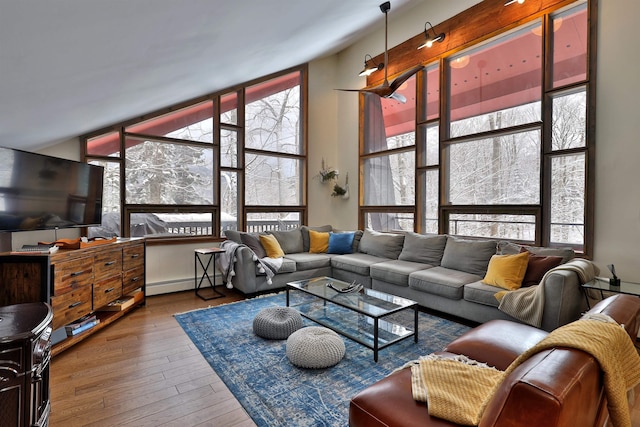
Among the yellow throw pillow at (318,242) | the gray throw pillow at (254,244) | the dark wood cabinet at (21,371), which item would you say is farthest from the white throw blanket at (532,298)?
the dark wood cabinet at (21,371)

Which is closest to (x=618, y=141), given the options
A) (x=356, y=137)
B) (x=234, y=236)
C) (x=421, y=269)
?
(x=421, y=269)

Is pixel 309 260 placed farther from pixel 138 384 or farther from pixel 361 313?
pixel 138 384

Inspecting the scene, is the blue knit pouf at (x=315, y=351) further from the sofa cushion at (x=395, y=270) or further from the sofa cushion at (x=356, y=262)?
the sofa cushion at (x=356, y=262)

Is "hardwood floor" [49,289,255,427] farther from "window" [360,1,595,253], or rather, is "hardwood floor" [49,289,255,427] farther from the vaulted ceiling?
"window" [360,1,595,253]

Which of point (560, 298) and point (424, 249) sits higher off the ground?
point (424, 249)

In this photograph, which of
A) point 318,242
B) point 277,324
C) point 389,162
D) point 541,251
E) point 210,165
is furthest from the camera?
point 389,162

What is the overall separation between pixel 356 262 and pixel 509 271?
1856 millimetres

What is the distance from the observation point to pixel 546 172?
3.49 metres

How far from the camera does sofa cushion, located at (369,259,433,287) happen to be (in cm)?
374

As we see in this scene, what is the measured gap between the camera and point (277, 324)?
9.31ft

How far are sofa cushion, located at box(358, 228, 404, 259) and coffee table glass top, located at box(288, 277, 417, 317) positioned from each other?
1310 mm

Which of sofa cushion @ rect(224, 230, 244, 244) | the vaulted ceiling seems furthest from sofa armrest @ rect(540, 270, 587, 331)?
sofa cushion @ rect(224, 230, 244, 244)

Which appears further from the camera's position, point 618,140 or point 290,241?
point 290,241

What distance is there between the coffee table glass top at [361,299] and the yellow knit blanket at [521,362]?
1.06 m
